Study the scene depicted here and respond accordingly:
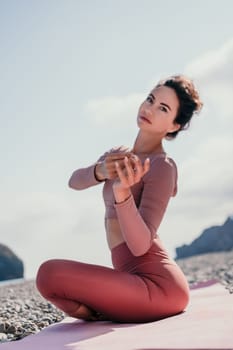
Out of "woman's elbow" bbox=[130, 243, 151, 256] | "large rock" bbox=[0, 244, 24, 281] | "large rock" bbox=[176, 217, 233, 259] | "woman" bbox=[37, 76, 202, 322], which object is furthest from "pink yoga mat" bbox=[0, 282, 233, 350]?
"large rock" bbox=[176, 217, 233, 259]

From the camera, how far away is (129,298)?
14.7 ft

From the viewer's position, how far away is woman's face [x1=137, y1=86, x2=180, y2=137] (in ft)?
15.9

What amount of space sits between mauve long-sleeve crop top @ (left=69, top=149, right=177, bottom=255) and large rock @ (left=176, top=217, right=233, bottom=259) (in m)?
57.2

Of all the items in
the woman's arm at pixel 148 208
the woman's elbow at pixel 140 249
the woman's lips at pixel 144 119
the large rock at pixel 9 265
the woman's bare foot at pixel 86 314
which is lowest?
the woman's bare foot at pixel 86 314

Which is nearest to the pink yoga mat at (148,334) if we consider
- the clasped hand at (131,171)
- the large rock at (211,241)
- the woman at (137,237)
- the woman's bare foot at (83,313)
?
the woman's bare foot at (83,313)

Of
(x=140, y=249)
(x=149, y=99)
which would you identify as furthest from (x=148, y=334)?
→ (x=149, y=99)

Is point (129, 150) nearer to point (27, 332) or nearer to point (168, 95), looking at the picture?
point (168, 95)

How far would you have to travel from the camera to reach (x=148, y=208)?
4.44 meters

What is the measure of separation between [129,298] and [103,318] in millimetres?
368

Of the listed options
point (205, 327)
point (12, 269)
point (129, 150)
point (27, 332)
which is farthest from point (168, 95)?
point (12, 269)

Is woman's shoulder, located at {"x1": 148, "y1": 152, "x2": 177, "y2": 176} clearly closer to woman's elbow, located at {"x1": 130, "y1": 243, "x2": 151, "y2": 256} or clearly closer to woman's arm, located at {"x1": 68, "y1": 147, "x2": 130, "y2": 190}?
woman's arm, located at {"x1": 68, "y1": 147, "x2": 130, "y2": 190}

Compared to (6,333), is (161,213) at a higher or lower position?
higher

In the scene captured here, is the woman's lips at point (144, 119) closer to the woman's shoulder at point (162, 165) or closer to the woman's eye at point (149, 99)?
the woman's eye at point (149, 99)

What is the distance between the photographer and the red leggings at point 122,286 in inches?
175
